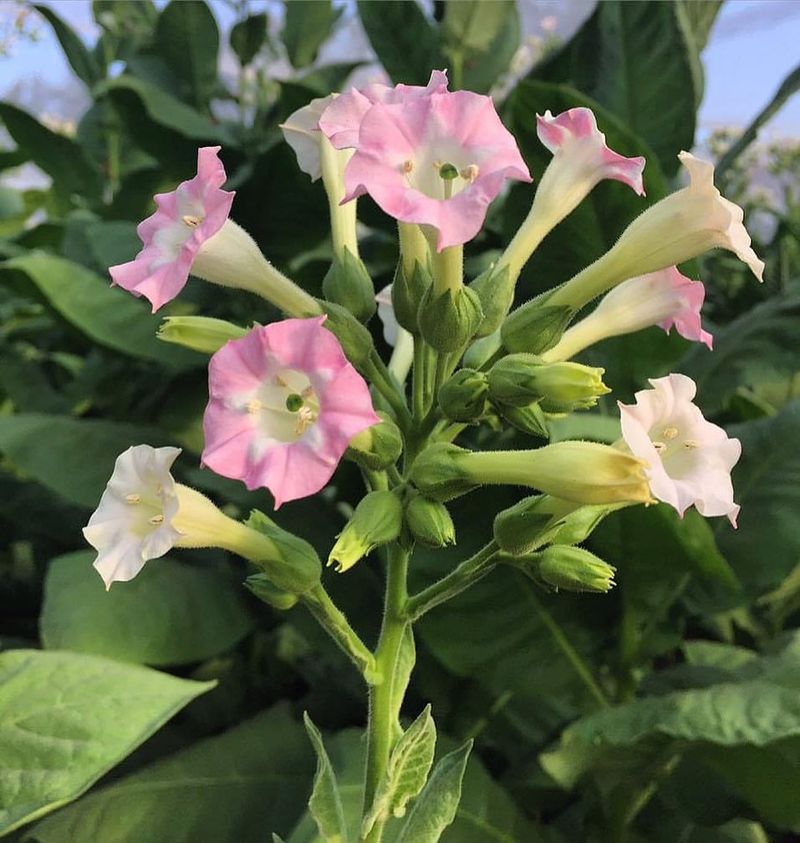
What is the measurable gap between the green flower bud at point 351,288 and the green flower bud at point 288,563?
0.10m

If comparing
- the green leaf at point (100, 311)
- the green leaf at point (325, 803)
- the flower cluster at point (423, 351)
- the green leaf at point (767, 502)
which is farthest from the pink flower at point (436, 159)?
the green leaf at point (100, 311)

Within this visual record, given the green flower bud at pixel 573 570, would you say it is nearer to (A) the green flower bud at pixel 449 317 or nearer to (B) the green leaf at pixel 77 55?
(A) the green flower bud at pixel 449 317

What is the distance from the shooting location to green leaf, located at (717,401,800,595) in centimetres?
63

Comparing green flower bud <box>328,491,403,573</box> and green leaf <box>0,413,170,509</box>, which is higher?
green flower bud <box>328,491,403,573</box>

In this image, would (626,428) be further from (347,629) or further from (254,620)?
(254,620)

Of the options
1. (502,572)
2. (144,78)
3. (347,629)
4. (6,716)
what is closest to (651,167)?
(502,572)

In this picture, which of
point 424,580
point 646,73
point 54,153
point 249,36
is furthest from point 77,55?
point 424,580

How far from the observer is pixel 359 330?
369 millimetres

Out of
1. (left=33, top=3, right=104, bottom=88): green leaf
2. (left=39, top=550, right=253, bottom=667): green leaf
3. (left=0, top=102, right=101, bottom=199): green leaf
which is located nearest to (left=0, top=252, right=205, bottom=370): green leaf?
A: (left=39, top=550, right=253, bottom=667): green leaf

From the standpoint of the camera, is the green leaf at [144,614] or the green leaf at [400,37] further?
the green leaf at [400,37]

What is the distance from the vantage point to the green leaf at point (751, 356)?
2.28ft

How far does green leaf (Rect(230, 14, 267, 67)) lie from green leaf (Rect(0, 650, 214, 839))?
796mm

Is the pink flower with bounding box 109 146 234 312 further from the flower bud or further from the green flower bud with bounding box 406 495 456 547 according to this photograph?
the green flower bud with bounding box 406 495 456 547

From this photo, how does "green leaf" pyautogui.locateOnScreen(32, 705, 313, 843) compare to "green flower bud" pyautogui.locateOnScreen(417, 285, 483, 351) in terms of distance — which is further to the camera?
"green leaf" pyautogui.locateOnScreen(32, 705, 313, 843)
